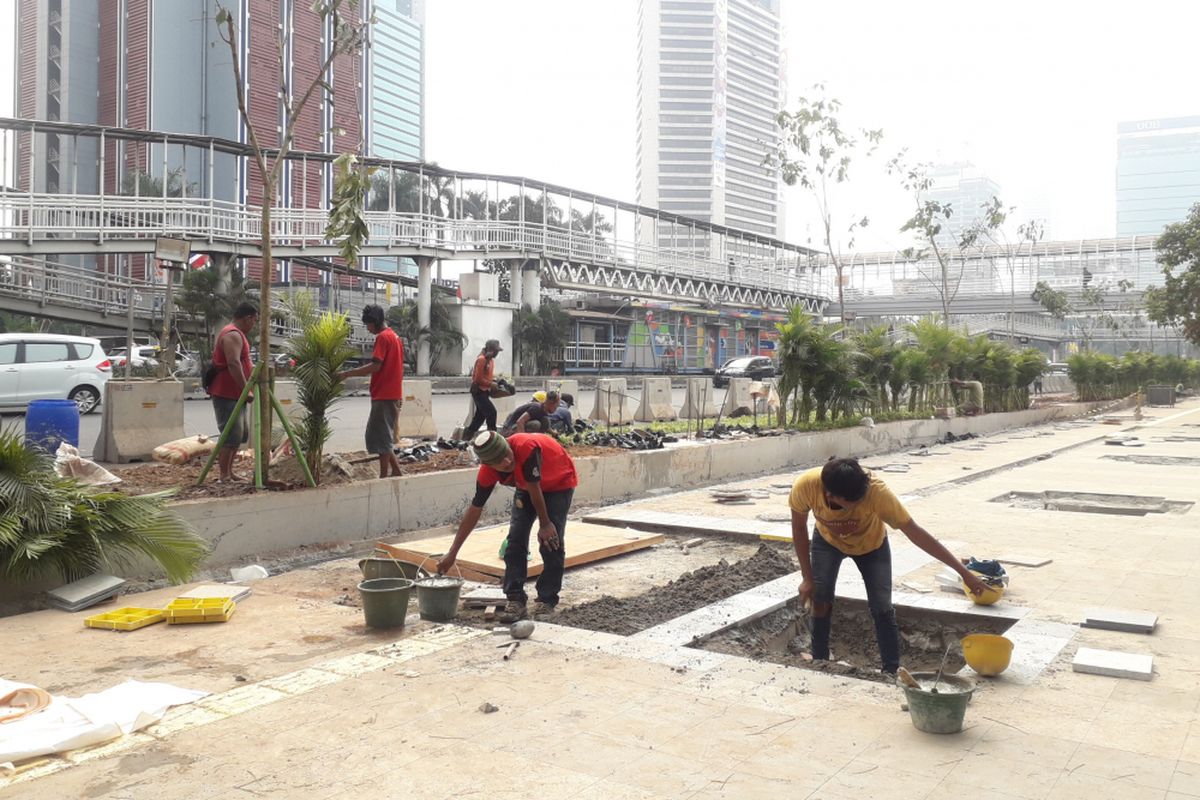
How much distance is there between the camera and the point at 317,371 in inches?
340

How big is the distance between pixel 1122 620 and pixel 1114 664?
104 centimetres

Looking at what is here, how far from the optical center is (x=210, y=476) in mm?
8992

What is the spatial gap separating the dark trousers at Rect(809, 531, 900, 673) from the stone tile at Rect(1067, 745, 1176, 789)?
1.53 meters

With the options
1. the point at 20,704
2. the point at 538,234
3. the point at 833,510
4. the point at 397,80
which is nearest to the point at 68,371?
the point at 20,704

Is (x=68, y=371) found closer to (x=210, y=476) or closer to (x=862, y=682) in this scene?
(x=210, y=476)

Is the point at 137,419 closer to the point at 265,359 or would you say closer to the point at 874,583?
the point at 265,359

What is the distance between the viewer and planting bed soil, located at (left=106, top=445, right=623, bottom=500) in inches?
320

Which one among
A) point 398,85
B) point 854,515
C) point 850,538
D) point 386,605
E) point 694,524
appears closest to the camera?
point 854,515

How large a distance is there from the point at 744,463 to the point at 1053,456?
24.6ft

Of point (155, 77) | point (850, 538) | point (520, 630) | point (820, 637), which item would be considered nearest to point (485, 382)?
point (520, 630)

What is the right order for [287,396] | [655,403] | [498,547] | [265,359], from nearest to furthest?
[498,547] → [265,359] → [287,396] → [655,403]

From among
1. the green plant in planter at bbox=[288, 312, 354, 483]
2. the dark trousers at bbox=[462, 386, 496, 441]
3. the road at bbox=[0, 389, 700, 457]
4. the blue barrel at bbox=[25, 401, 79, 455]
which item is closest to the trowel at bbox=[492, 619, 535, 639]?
the green plant in planter at bbox=[288, 312, 354, 483]

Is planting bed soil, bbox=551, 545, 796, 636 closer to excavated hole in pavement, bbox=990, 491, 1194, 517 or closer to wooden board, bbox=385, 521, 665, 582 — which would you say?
wooden board, bbox=385, 521, 665, 582

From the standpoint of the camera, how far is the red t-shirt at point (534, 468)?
5.91m
